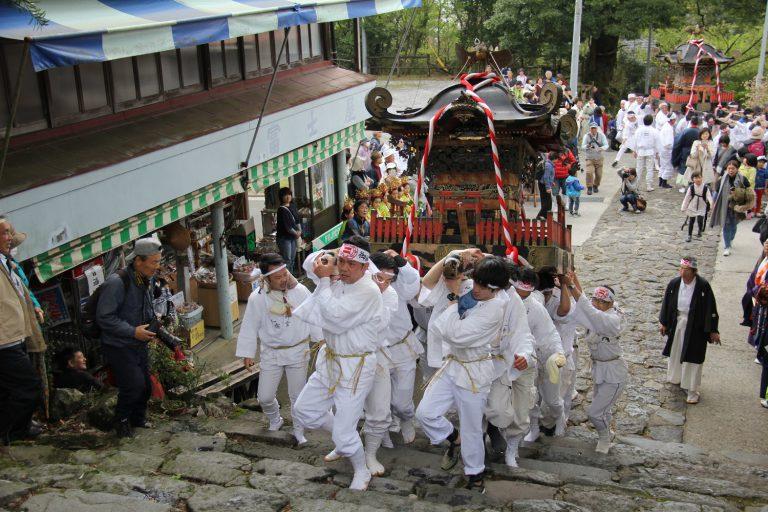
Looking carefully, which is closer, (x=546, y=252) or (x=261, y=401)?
(x=261, y=401)

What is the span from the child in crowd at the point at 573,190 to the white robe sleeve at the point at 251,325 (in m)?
11.4

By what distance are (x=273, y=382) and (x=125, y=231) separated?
2558 mm

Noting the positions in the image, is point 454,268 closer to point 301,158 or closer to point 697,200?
point 301,158

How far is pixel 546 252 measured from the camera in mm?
9219

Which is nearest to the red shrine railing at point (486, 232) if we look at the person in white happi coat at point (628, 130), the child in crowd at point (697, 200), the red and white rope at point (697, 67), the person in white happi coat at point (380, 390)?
the person in white happi coat at point (380, 390)

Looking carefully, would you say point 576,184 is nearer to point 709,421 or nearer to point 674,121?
point 674,121

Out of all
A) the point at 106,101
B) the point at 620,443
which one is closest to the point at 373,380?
the point at 620,443

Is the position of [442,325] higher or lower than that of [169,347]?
higher

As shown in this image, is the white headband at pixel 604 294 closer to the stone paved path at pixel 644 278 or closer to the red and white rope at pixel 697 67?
the stone paved path at pixel 644 278

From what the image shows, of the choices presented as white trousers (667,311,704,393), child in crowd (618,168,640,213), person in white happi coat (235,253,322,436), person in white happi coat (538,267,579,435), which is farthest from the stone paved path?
person in white happi coat (235,253,322,436)

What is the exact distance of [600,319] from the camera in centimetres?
729

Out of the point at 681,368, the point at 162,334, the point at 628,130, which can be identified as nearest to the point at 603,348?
the point at 681,368

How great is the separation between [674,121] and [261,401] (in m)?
18.2

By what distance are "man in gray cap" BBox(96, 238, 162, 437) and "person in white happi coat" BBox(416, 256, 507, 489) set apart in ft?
7.63
